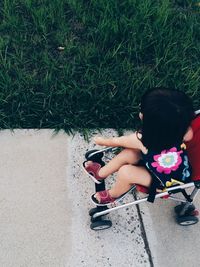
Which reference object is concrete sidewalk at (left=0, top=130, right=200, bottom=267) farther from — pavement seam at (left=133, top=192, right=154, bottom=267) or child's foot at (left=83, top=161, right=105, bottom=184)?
→ child's foot at (left=83, top=161, right=105, bottom=184)

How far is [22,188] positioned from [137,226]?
30.8 inches

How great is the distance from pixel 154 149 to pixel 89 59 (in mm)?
1258

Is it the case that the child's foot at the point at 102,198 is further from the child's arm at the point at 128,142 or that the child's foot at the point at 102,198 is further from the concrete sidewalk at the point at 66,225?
the child's arm at the point at 128,142

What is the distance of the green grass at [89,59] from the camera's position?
2.79m

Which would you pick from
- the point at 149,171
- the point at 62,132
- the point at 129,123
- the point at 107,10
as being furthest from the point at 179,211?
the point at 107,10

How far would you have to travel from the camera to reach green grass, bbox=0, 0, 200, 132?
2795 millimetres

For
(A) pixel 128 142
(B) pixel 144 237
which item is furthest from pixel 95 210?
(A) pixel 128 142

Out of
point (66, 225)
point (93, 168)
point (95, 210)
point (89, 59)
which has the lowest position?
point (66, 225)

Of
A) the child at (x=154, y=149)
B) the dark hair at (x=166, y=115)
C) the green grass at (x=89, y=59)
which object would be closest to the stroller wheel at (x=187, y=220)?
the child at (x=154, y=149)

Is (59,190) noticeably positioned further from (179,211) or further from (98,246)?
(179,211)

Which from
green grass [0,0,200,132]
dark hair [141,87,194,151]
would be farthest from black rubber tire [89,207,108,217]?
green grass [0,0,200,132]

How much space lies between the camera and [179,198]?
2.30 m

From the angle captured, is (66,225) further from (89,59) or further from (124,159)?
(89,59)

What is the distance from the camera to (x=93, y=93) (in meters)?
2.87
